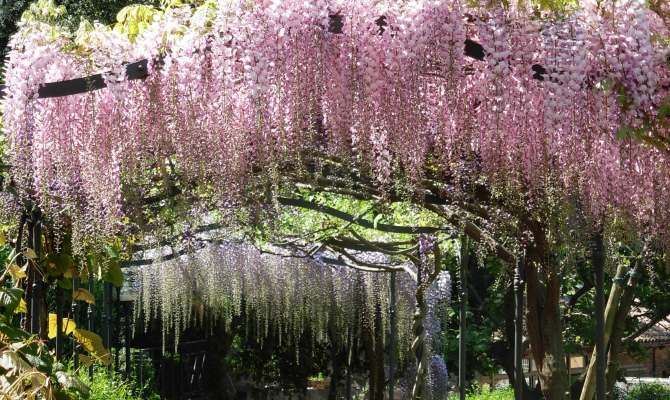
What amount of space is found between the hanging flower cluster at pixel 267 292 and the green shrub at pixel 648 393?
123 inches

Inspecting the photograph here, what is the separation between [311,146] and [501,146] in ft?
2.31

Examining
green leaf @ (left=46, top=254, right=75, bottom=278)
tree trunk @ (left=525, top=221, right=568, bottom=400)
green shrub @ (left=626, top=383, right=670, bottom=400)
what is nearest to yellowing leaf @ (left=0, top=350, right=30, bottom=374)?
green leaf @ (left=46, top=254, right=75, bottom=278)

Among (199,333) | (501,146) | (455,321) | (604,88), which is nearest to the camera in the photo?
(604,88)

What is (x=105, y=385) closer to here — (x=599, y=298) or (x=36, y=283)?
(x=36, y=283)

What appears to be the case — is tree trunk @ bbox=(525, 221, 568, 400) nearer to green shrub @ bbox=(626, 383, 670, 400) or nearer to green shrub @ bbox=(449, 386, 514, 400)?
green shrub @ bbox=(449, 386, 514, 400)

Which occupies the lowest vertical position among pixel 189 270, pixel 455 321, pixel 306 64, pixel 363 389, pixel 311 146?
pixel 363 389

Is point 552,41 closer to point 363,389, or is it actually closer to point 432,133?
point 432,133

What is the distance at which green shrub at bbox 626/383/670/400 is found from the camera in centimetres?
1078

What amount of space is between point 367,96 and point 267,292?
21.3ft

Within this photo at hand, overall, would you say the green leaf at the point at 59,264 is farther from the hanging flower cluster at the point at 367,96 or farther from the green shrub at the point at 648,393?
the green shrub at the point at 648,393

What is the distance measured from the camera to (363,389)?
10906 mm

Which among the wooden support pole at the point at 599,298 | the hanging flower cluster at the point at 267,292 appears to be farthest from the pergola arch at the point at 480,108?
the hanging flower cluster at the point at 267,292

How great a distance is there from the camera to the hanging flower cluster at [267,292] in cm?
856

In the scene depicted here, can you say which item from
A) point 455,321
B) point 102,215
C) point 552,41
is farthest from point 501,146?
point 455,321
